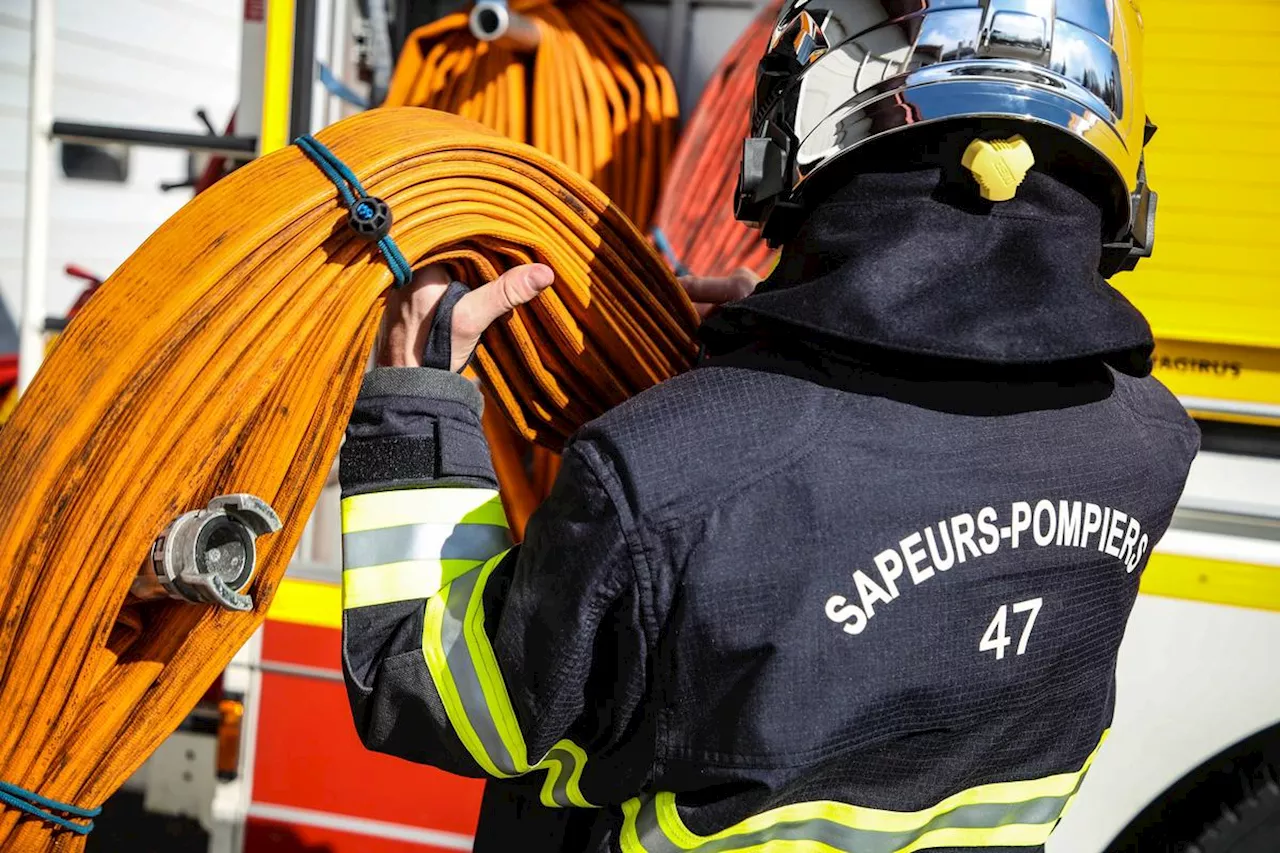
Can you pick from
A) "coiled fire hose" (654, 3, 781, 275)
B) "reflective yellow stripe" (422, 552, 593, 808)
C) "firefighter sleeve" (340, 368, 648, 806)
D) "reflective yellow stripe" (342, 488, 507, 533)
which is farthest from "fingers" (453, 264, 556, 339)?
"coiled fire hose" (654, 3, 781, 275)

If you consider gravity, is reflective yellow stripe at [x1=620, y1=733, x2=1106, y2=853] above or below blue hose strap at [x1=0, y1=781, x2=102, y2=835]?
above

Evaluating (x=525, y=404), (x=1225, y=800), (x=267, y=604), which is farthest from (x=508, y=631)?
(x=1225, y=800)

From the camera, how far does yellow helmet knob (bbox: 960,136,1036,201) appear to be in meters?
0.96

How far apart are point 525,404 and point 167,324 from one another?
509 millimetres

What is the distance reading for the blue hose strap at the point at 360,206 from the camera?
1.20 metres

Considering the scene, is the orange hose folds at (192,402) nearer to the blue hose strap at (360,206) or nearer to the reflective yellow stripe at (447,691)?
the blue hose strap at (360,206)

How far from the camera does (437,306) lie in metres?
1.27

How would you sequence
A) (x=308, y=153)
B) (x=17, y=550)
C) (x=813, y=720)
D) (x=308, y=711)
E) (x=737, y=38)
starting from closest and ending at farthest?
(x=813, y=720)
(x=17, y=550)
(x=308, y=153)
(x=308, y=711)
(x=737, y=38)

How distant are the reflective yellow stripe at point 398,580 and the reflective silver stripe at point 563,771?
20 centimetres

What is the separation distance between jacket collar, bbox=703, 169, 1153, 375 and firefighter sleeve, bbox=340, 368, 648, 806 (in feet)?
0.79

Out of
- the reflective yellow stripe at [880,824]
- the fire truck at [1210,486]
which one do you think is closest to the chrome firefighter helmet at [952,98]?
the reflective yellow stripe at [880,824]

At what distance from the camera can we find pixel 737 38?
2.83 meters

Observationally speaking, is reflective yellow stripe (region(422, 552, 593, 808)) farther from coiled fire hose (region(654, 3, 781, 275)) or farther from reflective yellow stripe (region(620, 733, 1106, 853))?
coiled fire hose (region(654, 3, 781, 275))

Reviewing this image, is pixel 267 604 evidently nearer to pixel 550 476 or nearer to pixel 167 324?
pixel 167 324
